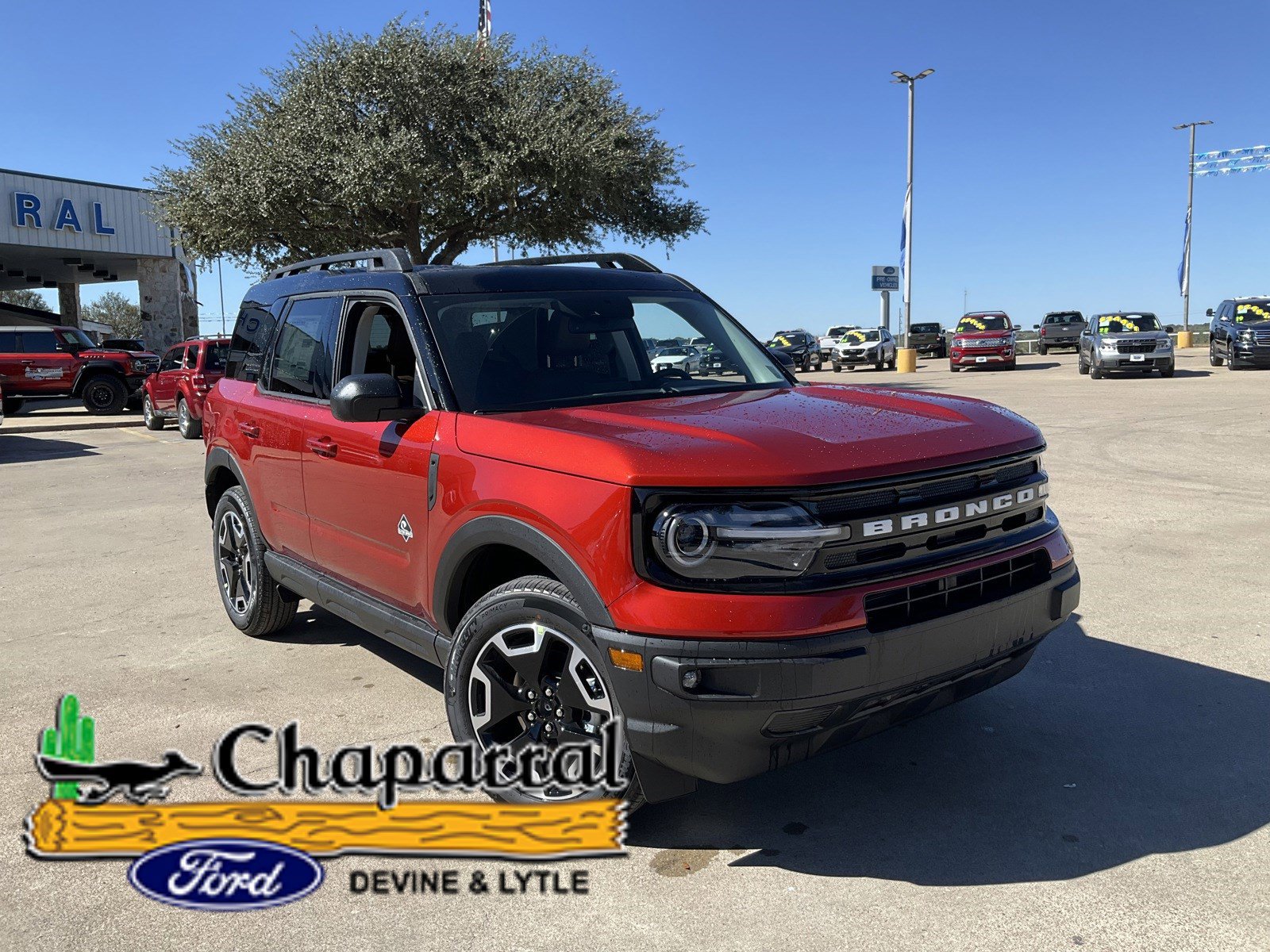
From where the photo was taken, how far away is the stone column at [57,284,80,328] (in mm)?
44094

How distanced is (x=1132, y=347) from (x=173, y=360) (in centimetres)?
2252

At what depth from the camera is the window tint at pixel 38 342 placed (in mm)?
22312

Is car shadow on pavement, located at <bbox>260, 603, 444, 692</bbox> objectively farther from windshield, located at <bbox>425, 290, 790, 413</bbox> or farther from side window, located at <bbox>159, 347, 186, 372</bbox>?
side window, located at <bbox>159, 347, 186, 372</bbox>

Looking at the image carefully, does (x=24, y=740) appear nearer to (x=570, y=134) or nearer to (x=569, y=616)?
(x=569, y=616)

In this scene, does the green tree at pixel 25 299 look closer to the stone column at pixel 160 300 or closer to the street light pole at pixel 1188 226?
the stone column at pixel 160 300

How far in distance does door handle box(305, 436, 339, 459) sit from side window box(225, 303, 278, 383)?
0.93 m

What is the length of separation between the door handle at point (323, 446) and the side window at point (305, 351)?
0.20m

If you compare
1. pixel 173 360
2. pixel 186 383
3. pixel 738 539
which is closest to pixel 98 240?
pixel 173 360

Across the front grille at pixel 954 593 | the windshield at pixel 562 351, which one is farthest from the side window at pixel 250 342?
the front grille at pixel 954 593

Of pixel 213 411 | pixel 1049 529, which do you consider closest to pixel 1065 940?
pixel 1049 529

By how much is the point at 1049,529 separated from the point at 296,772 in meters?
2.84

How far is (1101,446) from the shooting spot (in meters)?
12.8

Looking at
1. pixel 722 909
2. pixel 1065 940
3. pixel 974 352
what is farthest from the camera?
pixel 974 352

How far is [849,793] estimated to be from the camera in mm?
3547
